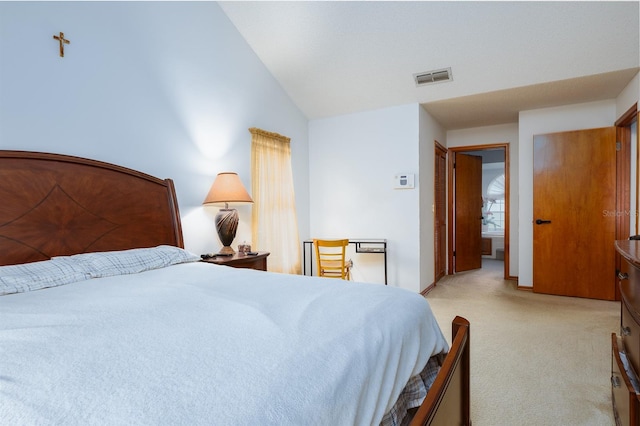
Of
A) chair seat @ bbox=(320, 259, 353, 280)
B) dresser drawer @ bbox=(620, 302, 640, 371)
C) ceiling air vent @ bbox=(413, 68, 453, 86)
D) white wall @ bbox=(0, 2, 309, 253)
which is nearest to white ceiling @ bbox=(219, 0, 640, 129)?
ceiling air vent @ bbox=(413, 68, 453, 86)

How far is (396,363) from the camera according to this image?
0.97 metres

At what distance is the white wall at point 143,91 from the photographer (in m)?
1.89

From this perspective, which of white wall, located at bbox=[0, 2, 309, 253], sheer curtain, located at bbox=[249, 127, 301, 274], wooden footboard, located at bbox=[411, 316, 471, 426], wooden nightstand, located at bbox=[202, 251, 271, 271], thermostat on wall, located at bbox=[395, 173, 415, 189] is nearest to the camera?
wooden footboard, located at bbox=[411, 316, 471, 426]

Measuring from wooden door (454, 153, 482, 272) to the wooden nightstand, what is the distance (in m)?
3.77

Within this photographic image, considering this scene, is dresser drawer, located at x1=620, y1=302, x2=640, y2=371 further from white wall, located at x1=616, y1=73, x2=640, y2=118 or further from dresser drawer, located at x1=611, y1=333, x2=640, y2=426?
white wall, located at x1=616, y1=73, x2=640, y2=118

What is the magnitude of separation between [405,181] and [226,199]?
216cm

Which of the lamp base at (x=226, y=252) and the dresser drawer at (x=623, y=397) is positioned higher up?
the lamp base at (x=226, y=252)

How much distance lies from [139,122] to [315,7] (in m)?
1.88

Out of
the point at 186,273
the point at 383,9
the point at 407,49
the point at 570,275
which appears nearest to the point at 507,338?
the point at 570,275

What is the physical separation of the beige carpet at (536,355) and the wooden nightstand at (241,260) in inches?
66.5

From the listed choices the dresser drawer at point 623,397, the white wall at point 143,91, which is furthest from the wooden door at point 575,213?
the white wall at point 143,91

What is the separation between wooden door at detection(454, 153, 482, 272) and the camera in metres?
5.52

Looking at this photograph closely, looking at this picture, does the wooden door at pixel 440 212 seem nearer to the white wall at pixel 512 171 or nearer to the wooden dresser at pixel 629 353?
the white wall at pixel 512 171

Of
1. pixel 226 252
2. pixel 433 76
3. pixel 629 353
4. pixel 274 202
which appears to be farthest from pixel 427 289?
pixel 629 353
